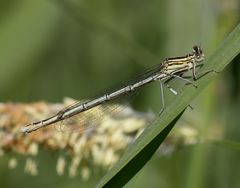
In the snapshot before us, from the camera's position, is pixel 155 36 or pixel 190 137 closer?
pixel 190 137

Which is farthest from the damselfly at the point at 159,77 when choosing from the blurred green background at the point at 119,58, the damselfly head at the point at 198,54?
the blurred green background at the point at 119,58

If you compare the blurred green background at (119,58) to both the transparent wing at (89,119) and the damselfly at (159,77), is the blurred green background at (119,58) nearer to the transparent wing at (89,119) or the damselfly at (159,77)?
the damselfly at (159,77)

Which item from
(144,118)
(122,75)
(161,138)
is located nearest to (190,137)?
(144,118)

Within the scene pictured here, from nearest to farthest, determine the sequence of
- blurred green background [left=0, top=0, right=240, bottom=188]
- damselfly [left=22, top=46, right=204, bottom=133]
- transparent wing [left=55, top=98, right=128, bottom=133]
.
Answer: transparent wing [left=55, top=98, right=128, bottom=133], damselfly [left=22, top=46, right=204, bottom=133], blurred green background [left=0, top=0, right=240, bottom=188]

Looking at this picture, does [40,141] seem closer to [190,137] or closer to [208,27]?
[190,137]

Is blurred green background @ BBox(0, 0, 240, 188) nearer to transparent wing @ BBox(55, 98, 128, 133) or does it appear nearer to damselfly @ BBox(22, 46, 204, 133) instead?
damselfly @ BBox(22, 46, 204, 133)

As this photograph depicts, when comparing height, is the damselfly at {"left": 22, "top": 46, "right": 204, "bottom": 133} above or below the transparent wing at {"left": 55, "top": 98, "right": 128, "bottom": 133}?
above

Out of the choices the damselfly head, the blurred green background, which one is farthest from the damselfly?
the blurred green background

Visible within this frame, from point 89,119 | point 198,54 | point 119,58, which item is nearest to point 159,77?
point 198,54

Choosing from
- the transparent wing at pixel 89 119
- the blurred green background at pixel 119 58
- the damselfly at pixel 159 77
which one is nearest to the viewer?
the transparent wing at pixel 89 119
